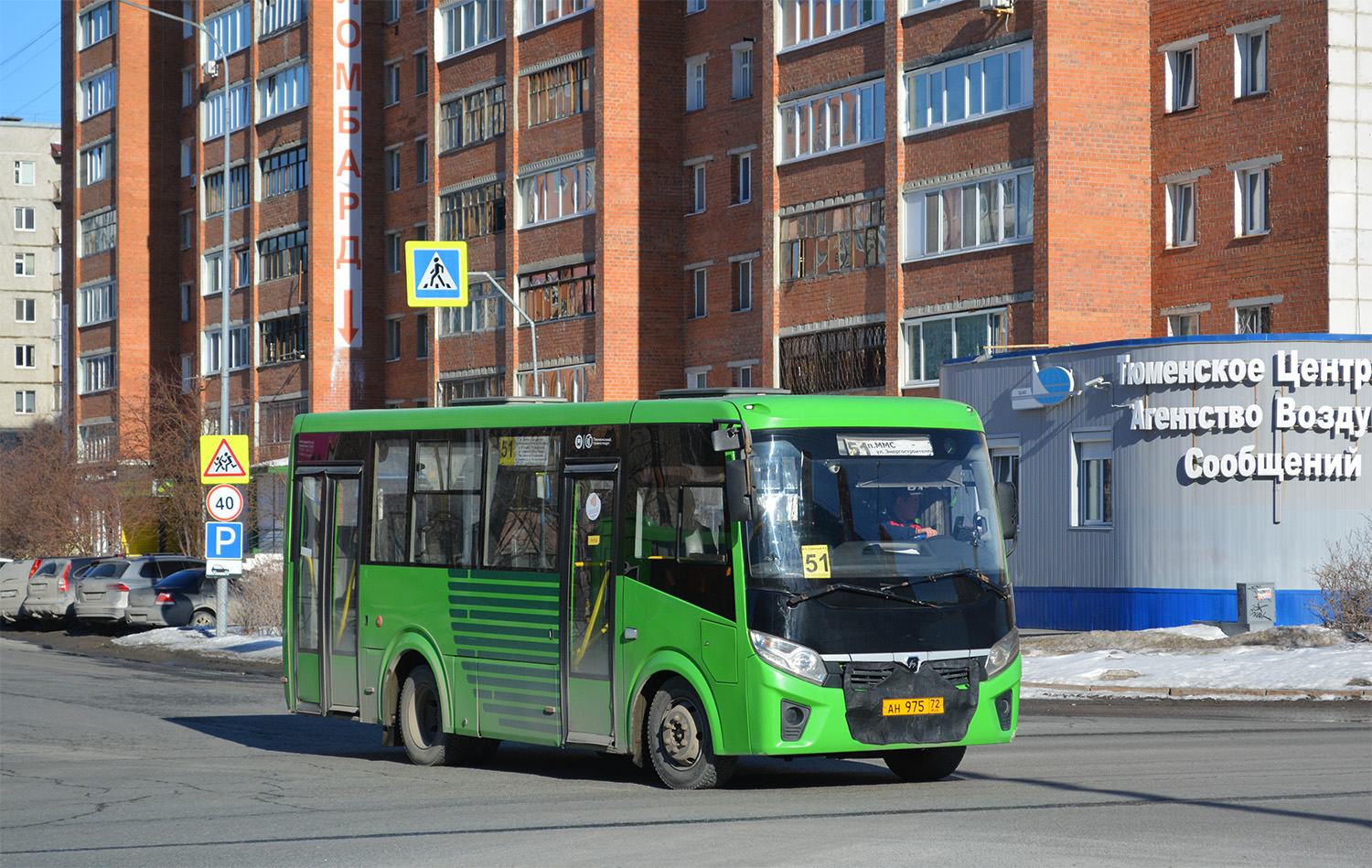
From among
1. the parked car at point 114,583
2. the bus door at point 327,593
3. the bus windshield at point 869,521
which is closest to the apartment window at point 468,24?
the parked car at point 114,583

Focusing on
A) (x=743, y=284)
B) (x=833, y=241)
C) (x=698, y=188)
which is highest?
(x=698, y=188)

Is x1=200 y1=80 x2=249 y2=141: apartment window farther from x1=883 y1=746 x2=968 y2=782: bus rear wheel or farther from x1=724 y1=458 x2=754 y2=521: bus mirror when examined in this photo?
x1=724 y1=458 x2=754 y2=521: bus mirror

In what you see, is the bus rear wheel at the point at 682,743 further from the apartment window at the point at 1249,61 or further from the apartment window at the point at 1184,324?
the apartment window at the point at 1249,61

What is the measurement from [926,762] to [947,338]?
25.7 m

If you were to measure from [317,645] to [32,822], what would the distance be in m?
4.37

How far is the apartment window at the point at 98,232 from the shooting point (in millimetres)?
74250

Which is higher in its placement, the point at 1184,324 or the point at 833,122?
the point at 833,122

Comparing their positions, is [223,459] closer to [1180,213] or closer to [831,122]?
[831,122]

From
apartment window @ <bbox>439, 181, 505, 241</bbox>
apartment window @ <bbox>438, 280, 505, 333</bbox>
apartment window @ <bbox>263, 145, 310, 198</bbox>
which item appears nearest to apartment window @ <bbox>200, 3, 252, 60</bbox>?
apartment window @ <bbox>263, 145, 310, 198</bbox>

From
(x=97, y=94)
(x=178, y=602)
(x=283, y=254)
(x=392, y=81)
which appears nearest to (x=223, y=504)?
(x=178, y=602)

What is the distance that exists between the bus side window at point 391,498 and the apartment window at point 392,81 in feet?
152

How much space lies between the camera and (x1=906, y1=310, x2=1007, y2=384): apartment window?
36844 millimetres

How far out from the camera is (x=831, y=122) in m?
41.2

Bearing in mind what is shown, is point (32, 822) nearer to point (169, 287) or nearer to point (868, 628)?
point (868, 628)
